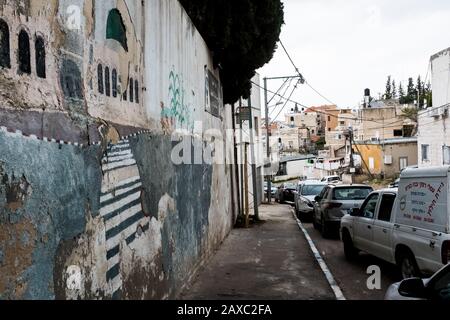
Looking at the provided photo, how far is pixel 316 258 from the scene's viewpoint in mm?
10844

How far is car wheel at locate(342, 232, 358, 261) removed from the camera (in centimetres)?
1050

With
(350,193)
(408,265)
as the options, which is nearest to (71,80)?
(408,265)

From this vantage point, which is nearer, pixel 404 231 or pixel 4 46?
pixel 4 46

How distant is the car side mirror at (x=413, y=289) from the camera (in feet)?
13.1

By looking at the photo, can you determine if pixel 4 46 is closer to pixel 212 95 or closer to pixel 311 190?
pixel 212 95

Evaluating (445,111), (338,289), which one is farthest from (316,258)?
(445,111)

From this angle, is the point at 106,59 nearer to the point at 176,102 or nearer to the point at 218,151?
the point at 176,102

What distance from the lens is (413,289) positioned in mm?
4070

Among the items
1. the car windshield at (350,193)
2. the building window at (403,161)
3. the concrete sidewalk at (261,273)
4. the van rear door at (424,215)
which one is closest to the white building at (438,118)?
the car windshield at (350,193)

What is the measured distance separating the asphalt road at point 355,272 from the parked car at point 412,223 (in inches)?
17.3

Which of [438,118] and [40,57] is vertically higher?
[438,118]

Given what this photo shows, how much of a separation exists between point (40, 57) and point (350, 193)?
40.5 feet

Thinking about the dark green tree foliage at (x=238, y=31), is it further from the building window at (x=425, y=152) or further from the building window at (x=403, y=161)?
the building window at (x=403, y=161)

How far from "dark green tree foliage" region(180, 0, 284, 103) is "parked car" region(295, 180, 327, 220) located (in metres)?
6.25
